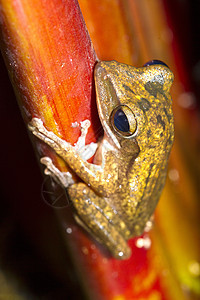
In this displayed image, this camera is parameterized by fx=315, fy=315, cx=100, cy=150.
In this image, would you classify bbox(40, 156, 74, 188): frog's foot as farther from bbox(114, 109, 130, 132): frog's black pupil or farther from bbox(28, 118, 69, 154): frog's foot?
bbox(114, 109, 130, 132): frog's black pupil

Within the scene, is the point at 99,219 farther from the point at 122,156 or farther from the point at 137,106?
the point at 137,106

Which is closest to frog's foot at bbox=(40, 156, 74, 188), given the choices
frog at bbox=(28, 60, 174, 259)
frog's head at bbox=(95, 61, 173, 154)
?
frog at bbox=(28, 60, 174, 259)

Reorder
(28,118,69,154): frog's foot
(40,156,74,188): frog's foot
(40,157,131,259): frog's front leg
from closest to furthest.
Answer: (28,118,69,154): frog's foot, (40,156,74,188): frog's foot, (40,157,131,259): frog's front leg

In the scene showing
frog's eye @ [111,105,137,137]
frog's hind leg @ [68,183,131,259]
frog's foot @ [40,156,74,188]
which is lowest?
frog's hind leg @ [68,183,131,259]

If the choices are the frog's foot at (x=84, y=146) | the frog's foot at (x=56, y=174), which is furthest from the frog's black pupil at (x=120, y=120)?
the frog's foot at (x=56, y=174)

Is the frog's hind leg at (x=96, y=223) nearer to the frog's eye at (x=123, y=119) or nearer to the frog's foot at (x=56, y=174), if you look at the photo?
the frog's foot at (x=56, y=174)

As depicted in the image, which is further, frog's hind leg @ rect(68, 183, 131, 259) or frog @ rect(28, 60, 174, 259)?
frog's hind leg @ rect(68, 183, 131, 259)
